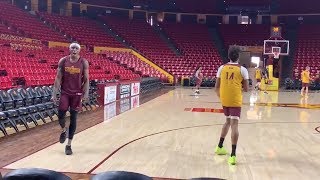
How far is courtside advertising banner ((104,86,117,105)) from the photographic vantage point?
46.2ft

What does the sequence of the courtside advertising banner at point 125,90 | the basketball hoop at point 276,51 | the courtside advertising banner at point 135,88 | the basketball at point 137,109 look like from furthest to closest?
the basketball hoop at point 276,51 → the courtside advertising banner at point 135,88 → the courtside advertising banner at point 125,90 → the basketball at point 137,109

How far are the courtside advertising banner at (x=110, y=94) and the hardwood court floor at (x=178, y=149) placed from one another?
305 cm

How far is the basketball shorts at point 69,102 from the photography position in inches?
241

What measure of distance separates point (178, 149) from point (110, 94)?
8.27 metres

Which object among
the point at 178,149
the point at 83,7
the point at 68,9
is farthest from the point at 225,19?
the point at 178,149

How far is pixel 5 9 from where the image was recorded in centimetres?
2677

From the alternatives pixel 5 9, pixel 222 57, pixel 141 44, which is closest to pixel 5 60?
pixel 5 9

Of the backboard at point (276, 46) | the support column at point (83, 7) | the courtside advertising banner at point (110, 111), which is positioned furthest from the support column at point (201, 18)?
the courtside advertising banner at point (110, 111)

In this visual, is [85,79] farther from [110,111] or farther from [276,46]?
[276,46]

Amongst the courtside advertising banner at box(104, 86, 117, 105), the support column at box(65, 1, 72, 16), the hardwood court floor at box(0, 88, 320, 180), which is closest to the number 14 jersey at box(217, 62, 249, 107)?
the hardwood court floor at box(0, 88, 320, 180)

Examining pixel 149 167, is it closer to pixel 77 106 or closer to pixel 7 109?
pixel 77 106

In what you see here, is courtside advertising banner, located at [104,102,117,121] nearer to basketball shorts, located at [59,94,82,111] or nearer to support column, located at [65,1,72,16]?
basketball shorts, located at [59,94,82,111]

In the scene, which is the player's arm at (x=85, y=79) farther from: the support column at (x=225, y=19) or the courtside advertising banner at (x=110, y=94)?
the support column at (x=225, y=19)

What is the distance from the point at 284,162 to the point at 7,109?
530cm
